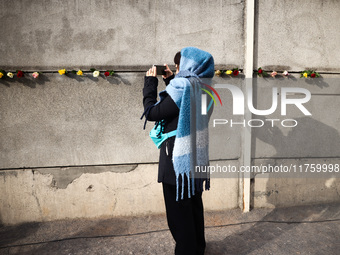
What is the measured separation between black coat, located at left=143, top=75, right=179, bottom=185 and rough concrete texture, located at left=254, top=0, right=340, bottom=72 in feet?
Result: 5.60

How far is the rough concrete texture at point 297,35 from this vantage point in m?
3.00

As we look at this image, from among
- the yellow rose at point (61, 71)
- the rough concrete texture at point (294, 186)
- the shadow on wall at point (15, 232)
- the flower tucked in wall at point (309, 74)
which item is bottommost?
the shadow on wall at point (15, 232)

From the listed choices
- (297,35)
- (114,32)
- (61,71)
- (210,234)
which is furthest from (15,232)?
(297,35)

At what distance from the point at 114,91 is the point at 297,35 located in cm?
235

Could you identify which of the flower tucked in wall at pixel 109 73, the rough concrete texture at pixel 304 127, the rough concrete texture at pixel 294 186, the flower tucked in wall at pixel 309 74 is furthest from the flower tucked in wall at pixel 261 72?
the flower tucked in wall at pixel 109 73

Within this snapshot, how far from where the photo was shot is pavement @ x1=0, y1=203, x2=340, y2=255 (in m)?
2.54

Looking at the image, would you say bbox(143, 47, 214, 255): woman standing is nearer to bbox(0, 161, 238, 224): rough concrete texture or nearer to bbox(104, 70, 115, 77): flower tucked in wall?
bbox(104, 70, 115, 77): flower tucked in wall

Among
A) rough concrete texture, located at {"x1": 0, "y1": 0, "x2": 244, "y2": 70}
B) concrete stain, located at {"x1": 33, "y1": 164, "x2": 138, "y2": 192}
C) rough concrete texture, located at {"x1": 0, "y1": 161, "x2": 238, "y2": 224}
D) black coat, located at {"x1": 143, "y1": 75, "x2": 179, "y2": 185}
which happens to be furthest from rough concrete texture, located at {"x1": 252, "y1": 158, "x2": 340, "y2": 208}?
concrete stain, located at {"x1": 33, "y1": 164, "x2": 138, "y2": 192}

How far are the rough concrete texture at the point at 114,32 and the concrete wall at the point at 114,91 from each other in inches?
0.4

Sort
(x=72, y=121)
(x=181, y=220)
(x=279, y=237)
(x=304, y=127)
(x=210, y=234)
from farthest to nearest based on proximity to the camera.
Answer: (x=304, y=127) < (x=72, y=121) < (x=210, y=234) < (x=279, y=237) < (x=181, y=220)

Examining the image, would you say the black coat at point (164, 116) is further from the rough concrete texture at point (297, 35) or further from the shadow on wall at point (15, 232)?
the shadow on wall at point (15, 232)

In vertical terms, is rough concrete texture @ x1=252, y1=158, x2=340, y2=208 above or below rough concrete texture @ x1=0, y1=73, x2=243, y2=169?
below

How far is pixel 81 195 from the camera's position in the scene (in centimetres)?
305

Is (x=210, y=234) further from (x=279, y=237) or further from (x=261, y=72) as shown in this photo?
(x=261, y=72)
